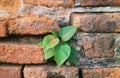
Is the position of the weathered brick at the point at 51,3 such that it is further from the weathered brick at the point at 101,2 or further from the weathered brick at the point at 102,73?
the weathered brick at the point at 102,73

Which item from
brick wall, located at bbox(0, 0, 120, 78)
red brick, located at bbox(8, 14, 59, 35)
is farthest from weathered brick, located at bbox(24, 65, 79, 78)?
red brick, located at bbox(8, 14, 59, 35)

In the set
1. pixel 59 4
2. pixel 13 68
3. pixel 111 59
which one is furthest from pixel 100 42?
pixel 13 68

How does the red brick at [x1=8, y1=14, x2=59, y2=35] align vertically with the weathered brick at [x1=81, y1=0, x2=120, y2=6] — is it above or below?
below

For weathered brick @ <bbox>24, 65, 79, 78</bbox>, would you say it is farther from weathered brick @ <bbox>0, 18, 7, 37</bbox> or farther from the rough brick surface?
weathered brick @ <bbox>0, 18, 7, 37</bbox>

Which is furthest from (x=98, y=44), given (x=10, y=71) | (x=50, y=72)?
(x=10, y=71)

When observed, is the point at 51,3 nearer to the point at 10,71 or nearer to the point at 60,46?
the point at 60,46

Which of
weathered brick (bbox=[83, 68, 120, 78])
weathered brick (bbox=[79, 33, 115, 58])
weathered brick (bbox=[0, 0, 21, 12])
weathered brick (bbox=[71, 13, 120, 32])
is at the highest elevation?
weathered brick (bbox=[0, 0, 21, 12])

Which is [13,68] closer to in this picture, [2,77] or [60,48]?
Answer: [2,77]
